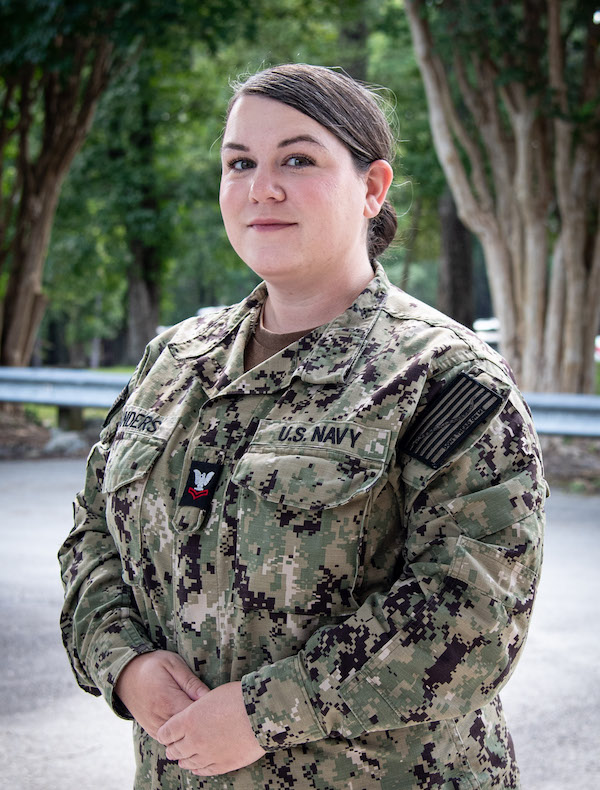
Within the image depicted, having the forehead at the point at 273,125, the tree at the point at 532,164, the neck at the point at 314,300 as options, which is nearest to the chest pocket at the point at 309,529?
the neck at the point at 314,300

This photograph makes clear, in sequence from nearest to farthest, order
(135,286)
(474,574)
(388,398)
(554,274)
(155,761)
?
(474,574) < (388,398) < (155,761) < (554,274) < (135,286)

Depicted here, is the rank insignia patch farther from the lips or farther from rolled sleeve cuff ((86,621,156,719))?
the lips

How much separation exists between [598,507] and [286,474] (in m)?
5.02

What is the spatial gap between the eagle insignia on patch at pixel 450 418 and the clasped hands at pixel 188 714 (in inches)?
20.7

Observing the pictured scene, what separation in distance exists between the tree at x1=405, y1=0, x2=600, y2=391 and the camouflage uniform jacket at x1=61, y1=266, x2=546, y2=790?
6.93 meters

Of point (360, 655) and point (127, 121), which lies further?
point (127, 121)

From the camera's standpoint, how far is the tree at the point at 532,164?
8.03m

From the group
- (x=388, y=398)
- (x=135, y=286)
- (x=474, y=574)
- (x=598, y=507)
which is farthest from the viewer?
(x=135, y=286)

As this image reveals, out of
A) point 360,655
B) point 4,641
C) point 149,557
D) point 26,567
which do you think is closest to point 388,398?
point 360,655

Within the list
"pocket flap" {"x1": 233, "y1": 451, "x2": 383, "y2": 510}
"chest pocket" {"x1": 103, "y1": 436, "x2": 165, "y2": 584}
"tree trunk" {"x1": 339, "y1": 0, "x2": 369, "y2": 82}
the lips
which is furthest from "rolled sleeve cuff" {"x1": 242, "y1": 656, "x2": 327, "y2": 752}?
"tree trunk" {"x1": 339, "y1": 0, "x2": 369, "y2": 82}

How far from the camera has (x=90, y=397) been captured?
7555 mm

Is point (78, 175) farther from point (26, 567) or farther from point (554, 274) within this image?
point (26, 567)

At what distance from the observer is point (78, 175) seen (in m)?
18.5

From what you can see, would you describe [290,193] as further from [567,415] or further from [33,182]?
[33,182]
